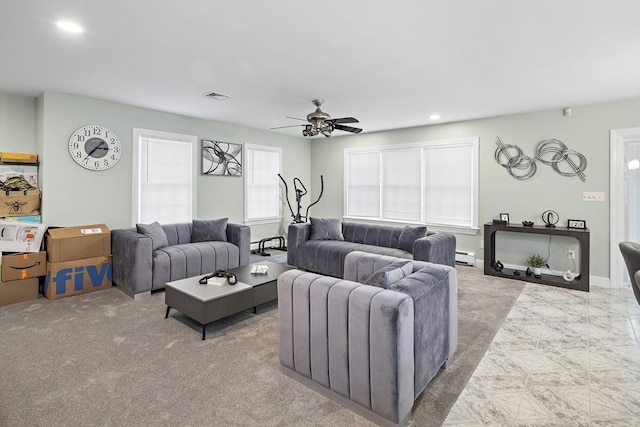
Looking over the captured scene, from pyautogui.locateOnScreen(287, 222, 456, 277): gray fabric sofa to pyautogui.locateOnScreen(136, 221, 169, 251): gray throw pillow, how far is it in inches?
74.4

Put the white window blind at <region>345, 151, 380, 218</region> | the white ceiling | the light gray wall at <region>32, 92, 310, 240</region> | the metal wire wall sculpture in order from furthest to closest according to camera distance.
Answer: the white window blind at <region>345, 151, 380, 218</region> < the metal wire wall sculpture < the light gray wall at <region>32, 92, 310, 240</region> < the white ceiling

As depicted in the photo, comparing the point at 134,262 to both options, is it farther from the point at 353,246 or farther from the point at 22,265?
the point at 353,246

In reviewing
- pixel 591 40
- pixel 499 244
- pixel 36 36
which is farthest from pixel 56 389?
pixel 499 244

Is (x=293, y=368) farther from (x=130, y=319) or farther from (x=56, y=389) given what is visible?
(x=130, y=319)

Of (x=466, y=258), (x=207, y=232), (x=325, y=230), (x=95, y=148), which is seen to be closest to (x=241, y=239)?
(x=207, y=232)

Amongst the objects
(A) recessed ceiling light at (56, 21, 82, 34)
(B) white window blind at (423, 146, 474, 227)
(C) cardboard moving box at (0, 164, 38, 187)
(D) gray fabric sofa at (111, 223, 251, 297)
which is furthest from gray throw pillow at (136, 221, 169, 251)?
(B) white window blind at (423, 146, 474, 227)

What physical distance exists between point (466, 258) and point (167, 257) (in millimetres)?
4786

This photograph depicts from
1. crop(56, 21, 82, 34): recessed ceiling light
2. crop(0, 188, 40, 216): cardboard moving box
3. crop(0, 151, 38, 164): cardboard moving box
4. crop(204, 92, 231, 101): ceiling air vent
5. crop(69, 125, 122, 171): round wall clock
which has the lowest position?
crop(0, 188, 40, 216): cardboard moving box

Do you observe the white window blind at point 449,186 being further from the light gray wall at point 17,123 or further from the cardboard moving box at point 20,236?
the light gray wall at point 17,123

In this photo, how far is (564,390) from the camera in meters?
2.20

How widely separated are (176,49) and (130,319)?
267 cm

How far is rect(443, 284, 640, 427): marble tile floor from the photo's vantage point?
1.95 m

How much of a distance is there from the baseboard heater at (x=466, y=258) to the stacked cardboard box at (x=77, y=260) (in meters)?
5.46

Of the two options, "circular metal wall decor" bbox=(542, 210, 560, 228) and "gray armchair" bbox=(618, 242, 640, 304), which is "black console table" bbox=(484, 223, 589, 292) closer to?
"circular metal wall decor" bbox=(542, 210, 560, 228)
